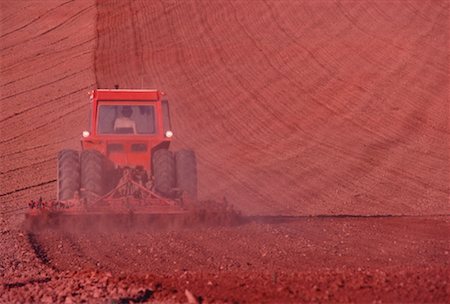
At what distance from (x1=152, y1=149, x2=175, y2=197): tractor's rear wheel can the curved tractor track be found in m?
0.94

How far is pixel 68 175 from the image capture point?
16.1m

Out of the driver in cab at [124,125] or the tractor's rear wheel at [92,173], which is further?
the driver in cab at [124,125]

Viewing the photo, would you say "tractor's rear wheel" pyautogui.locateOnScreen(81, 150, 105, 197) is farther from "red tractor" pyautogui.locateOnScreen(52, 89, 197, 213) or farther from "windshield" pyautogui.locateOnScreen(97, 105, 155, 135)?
"windshield" pyautogui.locateOnScreen(97, 105, 155, 135)

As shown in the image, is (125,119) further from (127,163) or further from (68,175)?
(68,175)

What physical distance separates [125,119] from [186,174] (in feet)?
5.09

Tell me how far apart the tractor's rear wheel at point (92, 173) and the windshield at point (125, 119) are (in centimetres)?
79

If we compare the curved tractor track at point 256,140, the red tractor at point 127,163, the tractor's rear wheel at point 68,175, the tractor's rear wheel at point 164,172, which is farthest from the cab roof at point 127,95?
the curved tractor track at point 256,140

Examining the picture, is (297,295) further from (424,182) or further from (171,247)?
(424,182)

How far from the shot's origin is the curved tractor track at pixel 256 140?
34.6 feet

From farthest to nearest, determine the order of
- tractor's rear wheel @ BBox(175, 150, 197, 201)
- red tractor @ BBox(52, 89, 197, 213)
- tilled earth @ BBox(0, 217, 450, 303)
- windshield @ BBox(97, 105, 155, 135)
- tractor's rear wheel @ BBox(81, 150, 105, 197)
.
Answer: windshield @ BBox(97, 105, 155, 135)
tractor's rear wheel @ BBox(175, 150, 197, 201)
tractor's rear wheel @ BBox(81, 150, 105, 197)
red tractor @ BBox(52, 89, 197, 213)
tilled earth @ BBox(0, 217, 450, 303)

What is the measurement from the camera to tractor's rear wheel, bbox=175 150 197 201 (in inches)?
633

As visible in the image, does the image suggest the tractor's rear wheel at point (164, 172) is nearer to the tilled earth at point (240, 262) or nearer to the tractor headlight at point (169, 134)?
the tractor headlight at point (169, 134)

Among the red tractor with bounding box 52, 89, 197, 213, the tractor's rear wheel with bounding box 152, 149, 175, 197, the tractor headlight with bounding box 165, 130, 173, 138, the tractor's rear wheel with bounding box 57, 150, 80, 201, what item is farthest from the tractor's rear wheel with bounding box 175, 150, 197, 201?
the tractor's rear wheel with bounding box 57, 150, 80, 201

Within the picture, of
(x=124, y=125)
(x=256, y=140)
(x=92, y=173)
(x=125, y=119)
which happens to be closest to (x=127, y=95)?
(x=125, y=119)
